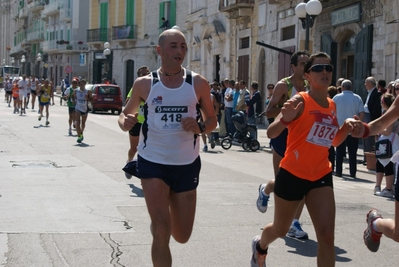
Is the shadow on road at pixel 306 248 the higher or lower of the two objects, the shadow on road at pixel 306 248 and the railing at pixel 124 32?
the lower

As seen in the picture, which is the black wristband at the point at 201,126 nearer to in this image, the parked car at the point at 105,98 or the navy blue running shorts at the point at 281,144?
the navy blue running shorts at the point at 281,144

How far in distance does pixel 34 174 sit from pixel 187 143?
25.1 ft

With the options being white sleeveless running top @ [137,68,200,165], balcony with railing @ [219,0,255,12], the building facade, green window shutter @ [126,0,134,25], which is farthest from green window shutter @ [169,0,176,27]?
white sleeveless running top @ [137,68,200,165]

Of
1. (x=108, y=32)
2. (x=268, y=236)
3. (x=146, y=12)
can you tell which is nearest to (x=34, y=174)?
(x=268, y=236)

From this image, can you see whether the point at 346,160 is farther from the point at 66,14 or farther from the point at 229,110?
the point at 66,14

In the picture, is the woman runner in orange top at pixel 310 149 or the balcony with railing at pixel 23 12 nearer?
the woman runner in orange top at pixel 310 149

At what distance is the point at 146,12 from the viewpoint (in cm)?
5134

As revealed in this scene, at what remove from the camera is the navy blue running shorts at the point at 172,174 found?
5434mm

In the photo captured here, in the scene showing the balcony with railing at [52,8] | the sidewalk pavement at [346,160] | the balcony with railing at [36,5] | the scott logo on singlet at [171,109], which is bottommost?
the sidewalk pavement at [346,160]

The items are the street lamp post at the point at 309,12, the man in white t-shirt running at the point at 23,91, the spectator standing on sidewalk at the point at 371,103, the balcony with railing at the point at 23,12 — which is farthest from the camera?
the balcony with railing at the point at 23,12

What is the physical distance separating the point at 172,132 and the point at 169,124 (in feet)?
0.20

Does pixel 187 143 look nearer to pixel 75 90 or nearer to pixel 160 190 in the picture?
pixel 160 190

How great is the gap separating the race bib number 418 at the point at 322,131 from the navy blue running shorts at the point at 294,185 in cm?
26

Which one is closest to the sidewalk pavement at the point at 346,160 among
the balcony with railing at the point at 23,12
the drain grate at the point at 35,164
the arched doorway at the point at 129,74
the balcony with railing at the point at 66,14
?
the drain grate at the point at 35,164
